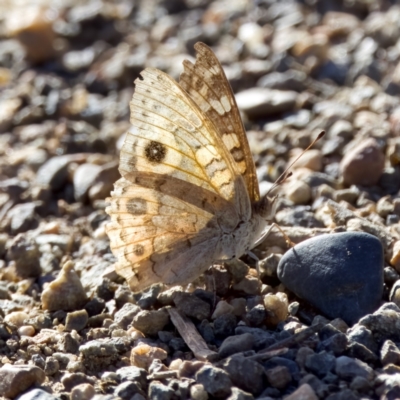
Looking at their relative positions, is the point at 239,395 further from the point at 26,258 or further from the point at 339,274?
the point at 26,258

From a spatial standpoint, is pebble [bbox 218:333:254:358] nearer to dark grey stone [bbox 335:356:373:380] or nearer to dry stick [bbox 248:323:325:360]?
dry stick [bbox 248:323:325:360]

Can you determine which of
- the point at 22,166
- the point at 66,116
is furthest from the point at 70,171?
the point at 66,116

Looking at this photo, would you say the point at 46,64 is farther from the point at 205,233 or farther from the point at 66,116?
the point at 205,233

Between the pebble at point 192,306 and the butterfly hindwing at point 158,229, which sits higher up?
the butterfly hindwing at point 158,229

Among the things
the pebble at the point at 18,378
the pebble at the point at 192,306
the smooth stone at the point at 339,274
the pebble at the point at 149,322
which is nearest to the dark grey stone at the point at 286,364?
the smooth stone at the point at 339,274

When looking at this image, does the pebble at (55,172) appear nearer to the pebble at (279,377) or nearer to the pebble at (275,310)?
the pebble at (275,310)

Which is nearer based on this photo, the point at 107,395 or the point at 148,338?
the point at 107,395
